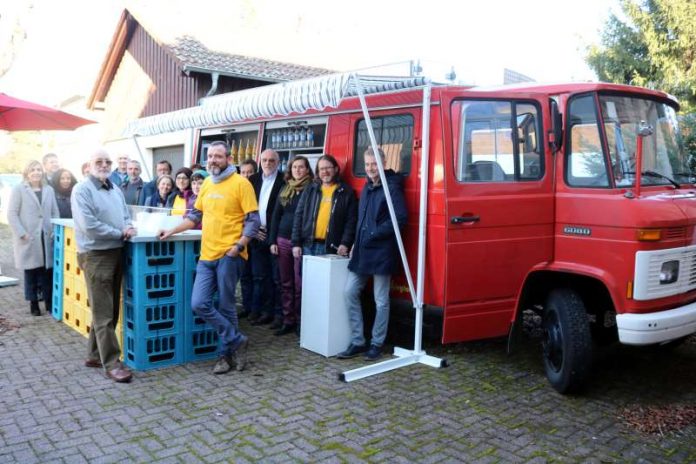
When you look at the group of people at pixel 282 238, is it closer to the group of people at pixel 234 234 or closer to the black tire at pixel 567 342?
the group of people at pixel 234 234

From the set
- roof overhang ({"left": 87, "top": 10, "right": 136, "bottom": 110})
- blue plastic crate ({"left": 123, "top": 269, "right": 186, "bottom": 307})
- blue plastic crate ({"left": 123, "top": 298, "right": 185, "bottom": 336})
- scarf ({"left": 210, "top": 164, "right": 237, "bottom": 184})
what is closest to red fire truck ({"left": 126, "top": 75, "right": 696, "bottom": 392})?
scarf ({"left": 210, "top": 164, "right": 237, "bottom": 184})

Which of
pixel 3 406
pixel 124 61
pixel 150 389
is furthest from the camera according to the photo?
pixel 124 61

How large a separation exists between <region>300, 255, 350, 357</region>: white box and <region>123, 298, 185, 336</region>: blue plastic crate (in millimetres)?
1217

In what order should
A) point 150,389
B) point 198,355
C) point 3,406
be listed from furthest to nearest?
point 198,355
point 150,389
point 3,406

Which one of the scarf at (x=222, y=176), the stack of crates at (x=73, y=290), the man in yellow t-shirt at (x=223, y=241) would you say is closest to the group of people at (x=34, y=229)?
the stack of crates at (x=73, y=290)

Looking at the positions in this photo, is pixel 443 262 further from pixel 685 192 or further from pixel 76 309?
pixel 76 309

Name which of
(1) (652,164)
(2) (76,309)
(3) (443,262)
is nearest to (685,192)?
(1) (652,164)

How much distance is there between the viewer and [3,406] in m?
4.39

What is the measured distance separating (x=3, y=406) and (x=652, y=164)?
5.41 meters

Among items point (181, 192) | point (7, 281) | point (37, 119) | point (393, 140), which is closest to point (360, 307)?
point (393, 140)

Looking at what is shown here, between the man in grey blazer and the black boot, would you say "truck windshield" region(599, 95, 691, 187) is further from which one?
the black boot

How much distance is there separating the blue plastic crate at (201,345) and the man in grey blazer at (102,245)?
630mm

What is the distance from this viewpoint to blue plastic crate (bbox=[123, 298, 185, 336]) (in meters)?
5.21

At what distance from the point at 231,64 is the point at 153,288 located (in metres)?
9.91
